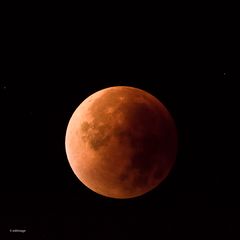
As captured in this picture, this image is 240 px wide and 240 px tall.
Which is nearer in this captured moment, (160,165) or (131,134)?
(131,134)

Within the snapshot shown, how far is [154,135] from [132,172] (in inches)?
34.4

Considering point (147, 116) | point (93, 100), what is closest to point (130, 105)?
point (147, 116)

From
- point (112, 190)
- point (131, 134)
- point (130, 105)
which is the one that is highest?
point (130, 105)

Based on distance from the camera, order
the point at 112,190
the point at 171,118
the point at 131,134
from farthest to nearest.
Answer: the point at 171,118 → the point at 112,190 → the point at 131,134

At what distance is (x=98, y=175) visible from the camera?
27.5ft

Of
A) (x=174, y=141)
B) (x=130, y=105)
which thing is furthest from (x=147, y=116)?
(x=174, y=141)

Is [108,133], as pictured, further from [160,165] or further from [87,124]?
[160,165]

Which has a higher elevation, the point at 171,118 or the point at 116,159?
the point at 171,118

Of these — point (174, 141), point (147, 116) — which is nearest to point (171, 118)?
point (174, 141)

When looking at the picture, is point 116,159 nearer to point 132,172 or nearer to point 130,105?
point 132,172

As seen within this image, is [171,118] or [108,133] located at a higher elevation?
[171,118]

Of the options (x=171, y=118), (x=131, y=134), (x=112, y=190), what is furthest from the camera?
(x=171, y=118)

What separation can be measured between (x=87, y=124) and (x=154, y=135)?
141 centimetres

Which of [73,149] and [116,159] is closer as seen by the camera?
[116,159]
